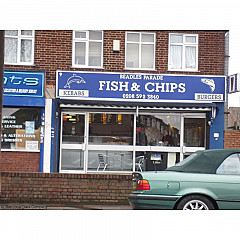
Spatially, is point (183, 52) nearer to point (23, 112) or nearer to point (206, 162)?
point (23, 112)

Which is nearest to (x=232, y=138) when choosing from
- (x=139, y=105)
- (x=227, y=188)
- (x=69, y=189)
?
(x=139, y=105)

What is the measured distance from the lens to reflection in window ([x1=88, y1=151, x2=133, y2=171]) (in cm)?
1822

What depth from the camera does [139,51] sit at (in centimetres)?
1838

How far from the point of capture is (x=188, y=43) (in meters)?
18.4

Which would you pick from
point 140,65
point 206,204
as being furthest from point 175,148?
point 206,204

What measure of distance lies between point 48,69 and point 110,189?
7.26m

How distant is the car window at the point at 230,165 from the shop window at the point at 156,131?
9.41 meters

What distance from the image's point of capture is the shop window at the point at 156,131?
18.3 metres

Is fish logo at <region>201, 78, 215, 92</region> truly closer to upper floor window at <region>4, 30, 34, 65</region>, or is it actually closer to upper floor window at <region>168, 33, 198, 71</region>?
upper floor window at <region>168, 33, 198, 71</region>

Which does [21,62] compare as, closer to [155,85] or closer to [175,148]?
[155,85]

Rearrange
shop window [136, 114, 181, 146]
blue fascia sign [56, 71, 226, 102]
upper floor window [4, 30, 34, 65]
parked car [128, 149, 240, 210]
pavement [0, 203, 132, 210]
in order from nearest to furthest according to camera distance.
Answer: parked car [128, 149, 240, 210] < pavement [0, 203, 132, 210] < blue fascia sign [56, 71, 226, 102] < upper floor window [4, 30, 34, 65] < shop window [136, 114, 181, 146]

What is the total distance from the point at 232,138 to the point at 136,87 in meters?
4.07

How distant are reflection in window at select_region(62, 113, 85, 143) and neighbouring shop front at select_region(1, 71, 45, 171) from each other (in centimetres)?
92

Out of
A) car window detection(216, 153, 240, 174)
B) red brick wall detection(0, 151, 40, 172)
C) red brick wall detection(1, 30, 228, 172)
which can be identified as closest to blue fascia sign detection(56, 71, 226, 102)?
red brick wall detection(1, 30, 228, 172)
